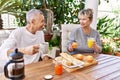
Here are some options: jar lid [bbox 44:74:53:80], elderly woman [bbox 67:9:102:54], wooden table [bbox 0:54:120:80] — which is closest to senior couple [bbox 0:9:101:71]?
elderly woman [bbox 67:9:102:54]

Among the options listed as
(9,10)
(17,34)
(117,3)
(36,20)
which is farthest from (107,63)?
(117,3)

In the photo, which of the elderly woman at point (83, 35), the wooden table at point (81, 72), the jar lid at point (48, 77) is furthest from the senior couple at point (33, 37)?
the jar lid at point (48, 77)

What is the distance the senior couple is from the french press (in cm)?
34

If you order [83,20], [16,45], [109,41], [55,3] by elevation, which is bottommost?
[109,41]

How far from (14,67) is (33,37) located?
87cm

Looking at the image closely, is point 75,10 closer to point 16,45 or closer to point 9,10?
point 9,10

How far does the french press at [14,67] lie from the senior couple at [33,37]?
1.12 ft

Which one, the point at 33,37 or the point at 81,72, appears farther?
the point at 33,37

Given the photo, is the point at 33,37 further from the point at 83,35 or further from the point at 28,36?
the point at 83,35

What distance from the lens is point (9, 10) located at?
3.69 meters

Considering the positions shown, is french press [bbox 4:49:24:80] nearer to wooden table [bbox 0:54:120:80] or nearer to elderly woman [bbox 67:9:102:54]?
wooden table [bbox 0:54:120:80]

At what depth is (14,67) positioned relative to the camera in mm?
1377

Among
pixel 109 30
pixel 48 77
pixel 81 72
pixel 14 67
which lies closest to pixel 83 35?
pixel 81 72

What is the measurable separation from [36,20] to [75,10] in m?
2.58
